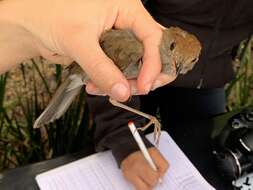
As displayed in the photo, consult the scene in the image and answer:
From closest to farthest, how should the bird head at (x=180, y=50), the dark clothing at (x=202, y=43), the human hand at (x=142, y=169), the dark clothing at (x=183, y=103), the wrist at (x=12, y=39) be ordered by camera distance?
the bird head at (x=180, y=50), the wrist at (x=12, y=39), the human hand at (x=142, y=169), the dark clothing at (x=202, y=43), the dark clothing at (x=183, y=103)

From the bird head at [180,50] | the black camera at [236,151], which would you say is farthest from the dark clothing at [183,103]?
the bird head at [180,50]

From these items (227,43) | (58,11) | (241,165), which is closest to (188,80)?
(227,43)

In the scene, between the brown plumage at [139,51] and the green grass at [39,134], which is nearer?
the brown plumage at [139,51]

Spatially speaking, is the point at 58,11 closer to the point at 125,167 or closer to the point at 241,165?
the point at 125,167

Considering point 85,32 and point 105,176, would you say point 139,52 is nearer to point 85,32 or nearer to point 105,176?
point 85,32

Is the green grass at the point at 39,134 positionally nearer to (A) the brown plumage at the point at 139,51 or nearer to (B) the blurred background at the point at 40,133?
(B) the blurred background at the point at 40,133

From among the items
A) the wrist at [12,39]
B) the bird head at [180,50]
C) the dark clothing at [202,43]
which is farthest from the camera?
the dark clothing at [202,43]

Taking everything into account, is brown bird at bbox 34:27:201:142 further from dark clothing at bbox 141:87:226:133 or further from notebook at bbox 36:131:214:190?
dark clothing at bbox 141:87:226:133
